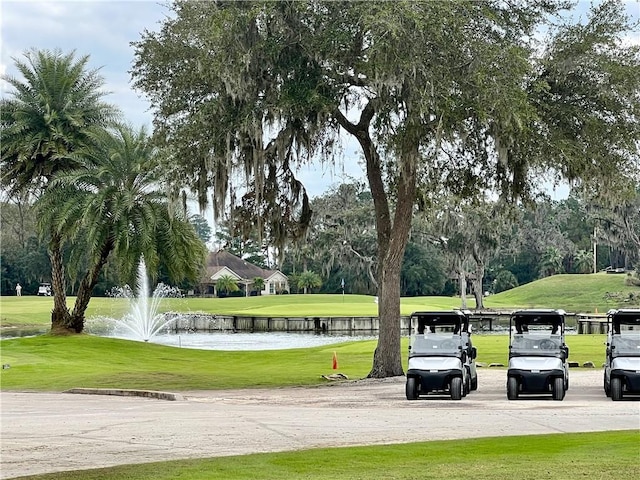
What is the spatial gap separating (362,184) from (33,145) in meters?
32.6

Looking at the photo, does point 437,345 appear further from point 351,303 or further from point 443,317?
point 351,303

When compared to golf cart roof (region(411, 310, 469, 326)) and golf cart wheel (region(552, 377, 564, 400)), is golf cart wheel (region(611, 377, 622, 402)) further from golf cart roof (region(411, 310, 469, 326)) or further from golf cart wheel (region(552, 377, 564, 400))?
golf cart roof (region(411, 310, 469, 326))

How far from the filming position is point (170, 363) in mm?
37969

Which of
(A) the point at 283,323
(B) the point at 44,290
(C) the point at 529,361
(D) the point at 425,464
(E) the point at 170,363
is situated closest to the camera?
(D) the point at 425,464

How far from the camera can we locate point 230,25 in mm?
23219

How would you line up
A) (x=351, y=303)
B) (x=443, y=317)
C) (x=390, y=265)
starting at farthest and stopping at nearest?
(x=351, y=303), (x=390, y=265), (x=443, y=317)

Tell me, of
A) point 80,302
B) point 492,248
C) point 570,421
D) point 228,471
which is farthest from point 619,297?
point 228,471

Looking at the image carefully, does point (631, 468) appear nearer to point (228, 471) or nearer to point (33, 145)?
point (228, 471)

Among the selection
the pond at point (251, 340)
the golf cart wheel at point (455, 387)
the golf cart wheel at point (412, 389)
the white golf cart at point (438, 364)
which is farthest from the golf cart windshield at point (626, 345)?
the pond at point (251, 340)

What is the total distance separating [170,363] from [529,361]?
67.4ft

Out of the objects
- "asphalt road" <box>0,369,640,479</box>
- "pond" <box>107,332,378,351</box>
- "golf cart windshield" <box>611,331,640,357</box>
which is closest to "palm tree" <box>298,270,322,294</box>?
"pond" <box>107,332,378,351</box>

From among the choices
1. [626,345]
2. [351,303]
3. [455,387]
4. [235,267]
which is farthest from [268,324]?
[626,345]

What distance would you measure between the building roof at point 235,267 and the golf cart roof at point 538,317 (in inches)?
4013

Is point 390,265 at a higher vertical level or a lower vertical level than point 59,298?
higher
